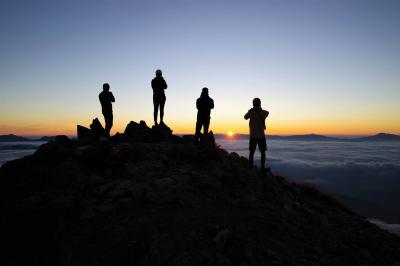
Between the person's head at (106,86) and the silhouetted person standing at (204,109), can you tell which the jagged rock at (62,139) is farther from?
the silhouetted person standing at (204,109)

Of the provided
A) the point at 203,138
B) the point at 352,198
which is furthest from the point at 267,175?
the point at 352,198

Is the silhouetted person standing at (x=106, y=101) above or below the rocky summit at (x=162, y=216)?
above

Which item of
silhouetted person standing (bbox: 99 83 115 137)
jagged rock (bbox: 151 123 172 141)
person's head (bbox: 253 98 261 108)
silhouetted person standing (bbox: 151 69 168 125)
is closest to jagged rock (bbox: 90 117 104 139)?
silhouetted person standing (bbox: 99 83 115 137)

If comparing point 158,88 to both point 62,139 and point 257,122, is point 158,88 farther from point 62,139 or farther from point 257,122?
point 257,122

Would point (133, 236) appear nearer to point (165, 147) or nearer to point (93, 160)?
point (93, 160)

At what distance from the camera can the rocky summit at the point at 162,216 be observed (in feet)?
26.9

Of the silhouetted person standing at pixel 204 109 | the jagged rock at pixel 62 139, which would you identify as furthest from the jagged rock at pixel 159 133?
the jagged rock at pixel 62 139

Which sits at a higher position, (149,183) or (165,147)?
(165,147)

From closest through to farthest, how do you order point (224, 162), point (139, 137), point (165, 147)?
point (224, 162) < point (165, 147) < point (139, 137)

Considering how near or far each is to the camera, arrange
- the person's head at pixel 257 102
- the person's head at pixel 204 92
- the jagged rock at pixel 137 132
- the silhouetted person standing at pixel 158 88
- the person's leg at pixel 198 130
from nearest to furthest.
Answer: the person's head at pixel 257 102 → the person's head at pixel 204 92 → the person's leg at pixel 198 130 → the silhouetted person standing at pixel 158 88 → the jagged rock at pixel 137 132

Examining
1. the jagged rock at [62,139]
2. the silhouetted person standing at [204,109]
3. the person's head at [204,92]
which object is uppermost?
the person's head at [204,92]

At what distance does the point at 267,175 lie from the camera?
14438 millimetres

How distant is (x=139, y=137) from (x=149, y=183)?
6624 millimetres

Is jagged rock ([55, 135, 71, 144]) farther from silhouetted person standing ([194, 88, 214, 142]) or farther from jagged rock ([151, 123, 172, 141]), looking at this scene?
silhouetted person standing ([194, 88, 214, 142])
